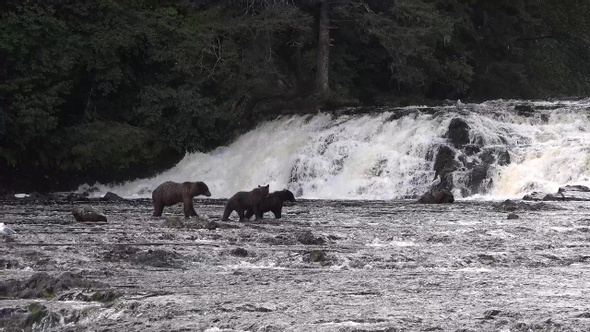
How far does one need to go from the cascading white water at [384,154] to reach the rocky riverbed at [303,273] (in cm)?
648

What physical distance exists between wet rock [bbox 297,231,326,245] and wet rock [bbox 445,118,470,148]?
14.3 meters

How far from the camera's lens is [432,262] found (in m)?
13.5

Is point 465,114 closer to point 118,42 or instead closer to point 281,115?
point 281,115

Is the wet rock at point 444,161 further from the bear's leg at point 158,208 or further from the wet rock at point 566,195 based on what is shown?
the bear's leg at point 158,208

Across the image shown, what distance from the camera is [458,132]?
3002cm

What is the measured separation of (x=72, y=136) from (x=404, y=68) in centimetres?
1230

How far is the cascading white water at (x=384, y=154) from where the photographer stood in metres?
27.3

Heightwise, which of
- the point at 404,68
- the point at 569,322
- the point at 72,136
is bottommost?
the point at 569,322

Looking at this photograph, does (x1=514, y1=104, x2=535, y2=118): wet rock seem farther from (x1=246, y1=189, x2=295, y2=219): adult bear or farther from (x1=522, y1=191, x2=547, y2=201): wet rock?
(x1=246, y1=189, x2=295, y2=219): adult bear

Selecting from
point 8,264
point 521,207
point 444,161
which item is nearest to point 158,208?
point 8,264

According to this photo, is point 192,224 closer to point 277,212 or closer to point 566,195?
point 277,212

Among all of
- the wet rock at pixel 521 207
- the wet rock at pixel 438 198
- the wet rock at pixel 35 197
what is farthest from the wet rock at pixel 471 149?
the wet rock at pixel 35 197

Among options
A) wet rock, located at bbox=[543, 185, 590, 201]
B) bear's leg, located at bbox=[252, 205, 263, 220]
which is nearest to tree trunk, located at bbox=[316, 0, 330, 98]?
wet rock, located at bbox=[543, 185, 590, 201]

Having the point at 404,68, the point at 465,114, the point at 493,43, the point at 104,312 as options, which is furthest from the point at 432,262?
the point at 493,43
